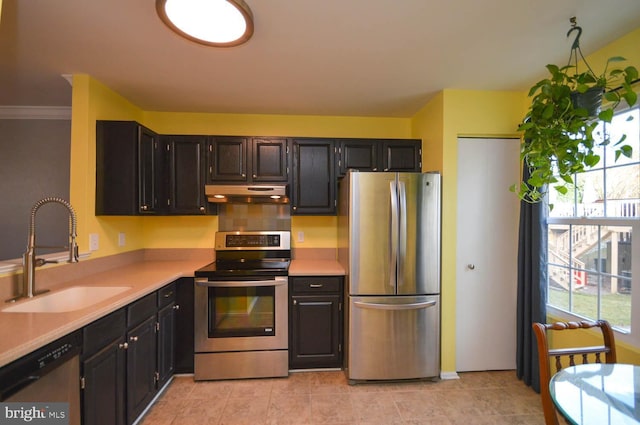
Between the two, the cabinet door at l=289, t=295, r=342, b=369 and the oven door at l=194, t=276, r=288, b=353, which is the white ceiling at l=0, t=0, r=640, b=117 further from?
the cabinet door at l=289, t=295, r=342, b=369

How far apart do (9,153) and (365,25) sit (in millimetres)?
3679

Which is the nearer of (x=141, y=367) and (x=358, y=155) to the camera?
(x=141, y=367)

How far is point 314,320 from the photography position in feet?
8.04

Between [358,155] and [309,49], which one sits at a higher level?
[309,49]

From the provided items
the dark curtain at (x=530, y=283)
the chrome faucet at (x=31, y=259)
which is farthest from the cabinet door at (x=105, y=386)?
the dark curtain at (x=530, y=283)

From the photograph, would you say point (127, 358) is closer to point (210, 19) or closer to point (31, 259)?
point (31, 259)

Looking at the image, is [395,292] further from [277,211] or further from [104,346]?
[104,346]

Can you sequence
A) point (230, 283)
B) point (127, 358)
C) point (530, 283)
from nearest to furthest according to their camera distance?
1. point (127, 358)
2. point (530, 283)
3. point (230, 283)

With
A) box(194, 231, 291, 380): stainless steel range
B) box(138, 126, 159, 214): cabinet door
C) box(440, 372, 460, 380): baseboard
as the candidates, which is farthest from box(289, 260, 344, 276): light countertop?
box(138, 126, 159, 214): cabinet door

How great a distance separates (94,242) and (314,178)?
1960mm

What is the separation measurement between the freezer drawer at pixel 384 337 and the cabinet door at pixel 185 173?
1789 mm

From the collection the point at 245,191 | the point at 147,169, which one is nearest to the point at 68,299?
the point at 147,169

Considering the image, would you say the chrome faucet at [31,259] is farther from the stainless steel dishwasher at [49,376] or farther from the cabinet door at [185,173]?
the cabinet door at [185,173]

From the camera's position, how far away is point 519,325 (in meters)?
2.34
